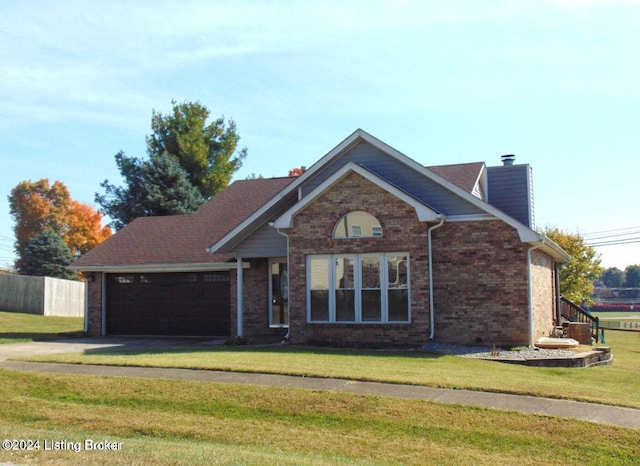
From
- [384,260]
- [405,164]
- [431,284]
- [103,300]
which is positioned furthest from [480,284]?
[103,300]

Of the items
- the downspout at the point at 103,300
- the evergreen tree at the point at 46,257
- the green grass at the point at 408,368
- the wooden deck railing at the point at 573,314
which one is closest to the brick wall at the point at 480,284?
the green grass at the point at 408,368

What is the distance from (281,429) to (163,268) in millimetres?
14634

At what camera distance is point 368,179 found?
18.5m

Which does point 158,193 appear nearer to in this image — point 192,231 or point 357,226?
point 192,231

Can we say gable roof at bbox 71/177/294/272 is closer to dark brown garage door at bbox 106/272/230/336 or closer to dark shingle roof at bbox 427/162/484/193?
dark brown garage door at bbox 106/272/230/336

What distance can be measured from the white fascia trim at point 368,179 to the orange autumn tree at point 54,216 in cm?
4331

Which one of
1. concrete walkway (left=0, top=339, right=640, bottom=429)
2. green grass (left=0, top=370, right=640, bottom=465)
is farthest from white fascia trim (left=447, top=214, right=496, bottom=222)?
green grass (left=0, top=370, right=640, bottom=465)

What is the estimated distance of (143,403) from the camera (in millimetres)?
11109

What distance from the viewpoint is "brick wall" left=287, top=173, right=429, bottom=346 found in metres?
18.2

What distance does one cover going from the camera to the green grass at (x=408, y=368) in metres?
11.5

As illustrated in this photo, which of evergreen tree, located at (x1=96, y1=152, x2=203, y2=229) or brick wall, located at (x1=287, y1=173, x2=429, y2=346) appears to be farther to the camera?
evergreen tree, located at (x1=96, y1=152, x2=203, y2=229)

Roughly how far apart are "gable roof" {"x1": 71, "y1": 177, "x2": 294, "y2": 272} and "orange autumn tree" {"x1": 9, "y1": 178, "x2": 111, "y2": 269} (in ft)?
112

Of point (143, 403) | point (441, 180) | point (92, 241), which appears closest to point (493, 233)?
point (441, 180)

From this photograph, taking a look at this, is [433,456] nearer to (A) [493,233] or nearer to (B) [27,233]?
(A) [493,233]
